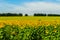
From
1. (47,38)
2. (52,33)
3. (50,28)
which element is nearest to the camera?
(47,38)

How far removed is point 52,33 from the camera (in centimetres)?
1377

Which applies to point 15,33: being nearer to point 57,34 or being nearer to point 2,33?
point 2,33

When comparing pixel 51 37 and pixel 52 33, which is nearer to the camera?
pixel 51 37

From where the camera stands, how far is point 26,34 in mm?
13555

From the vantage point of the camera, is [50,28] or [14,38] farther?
[50,28]

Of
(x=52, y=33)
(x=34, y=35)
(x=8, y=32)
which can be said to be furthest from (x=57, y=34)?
(x=8, y=32)

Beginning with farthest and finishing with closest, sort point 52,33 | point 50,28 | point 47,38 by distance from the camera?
1. point 50,28
2. point 52,33
3. point 47,38

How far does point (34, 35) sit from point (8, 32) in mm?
1378

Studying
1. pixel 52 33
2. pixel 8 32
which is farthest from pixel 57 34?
pixel 8 32

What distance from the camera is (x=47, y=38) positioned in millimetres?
12891

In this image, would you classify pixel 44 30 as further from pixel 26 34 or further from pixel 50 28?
pixel 26 34

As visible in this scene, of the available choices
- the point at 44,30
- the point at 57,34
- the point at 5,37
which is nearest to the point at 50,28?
the point at 44,30

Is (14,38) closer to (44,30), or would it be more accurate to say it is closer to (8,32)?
(8,32)

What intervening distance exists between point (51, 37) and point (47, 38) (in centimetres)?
20
